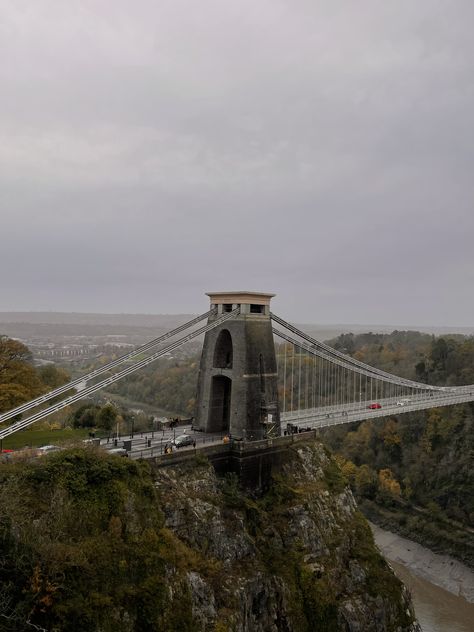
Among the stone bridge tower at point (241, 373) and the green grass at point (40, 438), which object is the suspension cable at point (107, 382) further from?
the green grass at point (40, 438)

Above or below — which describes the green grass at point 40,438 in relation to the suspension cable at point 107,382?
below

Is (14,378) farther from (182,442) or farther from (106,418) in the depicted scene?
(182,442)

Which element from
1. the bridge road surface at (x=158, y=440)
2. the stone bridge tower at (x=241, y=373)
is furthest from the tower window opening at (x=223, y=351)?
the bridge road surface at (x=158, y=440)

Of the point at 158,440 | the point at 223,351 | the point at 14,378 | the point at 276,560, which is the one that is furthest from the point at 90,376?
the point at 276,560

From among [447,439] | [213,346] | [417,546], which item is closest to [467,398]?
[447,439]

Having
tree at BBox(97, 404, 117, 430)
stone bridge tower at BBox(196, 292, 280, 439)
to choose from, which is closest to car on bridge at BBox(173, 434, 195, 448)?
stone bridge tower at BBox(196, 292, 280, 439)

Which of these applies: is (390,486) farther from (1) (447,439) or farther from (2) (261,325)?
(2) (261,325)

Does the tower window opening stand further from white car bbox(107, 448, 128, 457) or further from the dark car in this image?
white car bbox(107, 448, 128, 457)
